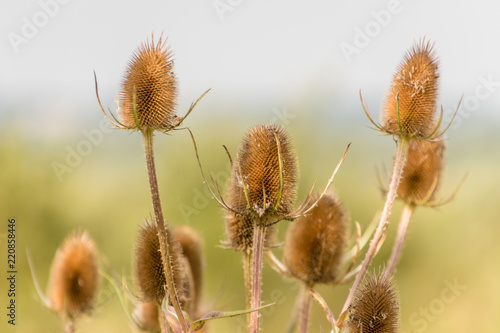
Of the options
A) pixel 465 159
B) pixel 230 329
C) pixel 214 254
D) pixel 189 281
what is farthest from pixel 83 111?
pixel 189 281

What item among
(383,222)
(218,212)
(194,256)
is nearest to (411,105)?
(383,222)

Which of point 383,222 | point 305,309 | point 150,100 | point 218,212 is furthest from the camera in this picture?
point 218,212

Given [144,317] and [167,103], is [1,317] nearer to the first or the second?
[144,317]

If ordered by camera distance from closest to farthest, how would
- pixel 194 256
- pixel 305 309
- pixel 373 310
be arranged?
pixel 373 310
pixel 305 309
pixel 194 256

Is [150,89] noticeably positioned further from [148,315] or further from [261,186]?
[148,315]

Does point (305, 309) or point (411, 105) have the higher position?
point (411, 105)

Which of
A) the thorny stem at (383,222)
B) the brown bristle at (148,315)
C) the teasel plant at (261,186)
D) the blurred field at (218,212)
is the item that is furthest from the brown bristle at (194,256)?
the blurred field at (218,212)
